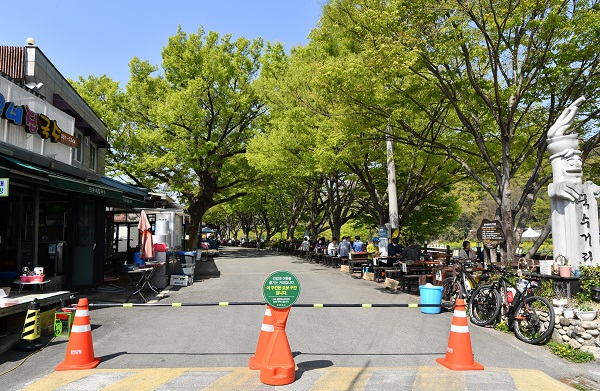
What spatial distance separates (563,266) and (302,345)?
17.1 ft

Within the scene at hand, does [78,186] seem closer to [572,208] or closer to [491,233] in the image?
[572,208]

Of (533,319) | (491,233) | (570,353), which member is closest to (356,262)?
(491,233)

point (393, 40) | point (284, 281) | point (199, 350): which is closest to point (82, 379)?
point (199, 350)

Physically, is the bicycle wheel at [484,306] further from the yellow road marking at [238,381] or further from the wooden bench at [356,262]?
the wooden bench at [356,262]

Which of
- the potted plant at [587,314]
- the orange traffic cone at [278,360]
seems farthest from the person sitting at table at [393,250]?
the orange traffic cone at [278,360]

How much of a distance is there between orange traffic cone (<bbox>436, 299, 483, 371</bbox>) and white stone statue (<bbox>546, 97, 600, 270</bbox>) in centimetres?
435

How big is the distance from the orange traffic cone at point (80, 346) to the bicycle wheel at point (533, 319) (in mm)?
6908

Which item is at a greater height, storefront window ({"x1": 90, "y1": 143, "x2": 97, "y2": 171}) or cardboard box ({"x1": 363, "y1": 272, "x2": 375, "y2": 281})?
storefront window ({"x1": 90, "y1": 143, "x2": 97, "y2": 171})

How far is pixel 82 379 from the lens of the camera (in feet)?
19.1

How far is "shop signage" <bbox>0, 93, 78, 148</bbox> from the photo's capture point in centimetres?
1019

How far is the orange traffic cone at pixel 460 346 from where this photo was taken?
245 inches

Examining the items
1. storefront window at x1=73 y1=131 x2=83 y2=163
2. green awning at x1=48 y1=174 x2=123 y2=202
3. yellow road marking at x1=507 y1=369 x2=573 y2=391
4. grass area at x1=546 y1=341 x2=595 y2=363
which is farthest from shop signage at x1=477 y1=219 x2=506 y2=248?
storefront window at x1=73 y1=131 x2=83 y2=163

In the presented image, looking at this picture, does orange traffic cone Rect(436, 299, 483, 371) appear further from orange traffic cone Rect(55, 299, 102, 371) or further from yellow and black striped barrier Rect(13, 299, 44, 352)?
yellow and black striped barrier Rect(13, 299, 44, 352)

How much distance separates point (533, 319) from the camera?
8.08 m
